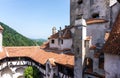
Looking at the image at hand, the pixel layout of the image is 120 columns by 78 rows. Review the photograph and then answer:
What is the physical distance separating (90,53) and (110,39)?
6777 millimetres

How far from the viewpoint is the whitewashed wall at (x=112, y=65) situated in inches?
584

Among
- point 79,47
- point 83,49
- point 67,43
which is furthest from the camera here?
point 67,43

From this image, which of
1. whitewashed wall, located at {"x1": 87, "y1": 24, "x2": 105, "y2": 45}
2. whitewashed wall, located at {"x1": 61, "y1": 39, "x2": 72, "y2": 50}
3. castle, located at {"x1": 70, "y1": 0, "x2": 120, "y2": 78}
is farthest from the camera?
whitewashed wall, located at {"x1": 61, "y1": 39, "x2": 72, "y2": 50}

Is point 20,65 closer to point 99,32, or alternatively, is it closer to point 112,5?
point 99,32

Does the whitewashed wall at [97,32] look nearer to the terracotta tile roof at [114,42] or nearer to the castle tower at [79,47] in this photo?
the castle tower at [79,47]

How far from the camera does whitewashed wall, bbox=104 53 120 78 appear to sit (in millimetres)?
14837

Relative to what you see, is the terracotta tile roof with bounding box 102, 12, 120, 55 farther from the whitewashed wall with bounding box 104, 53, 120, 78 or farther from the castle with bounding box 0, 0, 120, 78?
the whitewashed wall with bounding box 104, 53, 120, 78

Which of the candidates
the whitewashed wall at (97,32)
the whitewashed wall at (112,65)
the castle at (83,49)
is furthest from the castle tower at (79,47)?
the whitewashed wall at (112,65)

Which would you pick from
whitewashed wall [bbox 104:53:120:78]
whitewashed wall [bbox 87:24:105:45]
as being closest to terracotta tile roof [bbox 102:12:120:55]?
whitewashed wall [bbox 104:53:120:78]

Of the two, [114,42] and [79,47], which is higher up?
[114,42]

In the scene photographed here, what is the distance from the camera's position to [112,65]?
50.4 ft

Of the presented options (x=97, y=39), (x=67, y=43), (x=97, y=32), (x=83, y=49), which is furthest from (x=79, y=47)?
(x=67, y=43)

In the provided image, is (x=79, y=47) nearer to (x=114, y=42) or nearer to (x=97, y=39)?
(x=97, y=39)

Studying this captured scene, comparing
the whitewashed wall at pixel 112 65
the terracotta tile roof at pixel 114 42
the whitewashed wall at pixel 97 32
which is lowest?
the whitewashed wall at pixel 112 65
